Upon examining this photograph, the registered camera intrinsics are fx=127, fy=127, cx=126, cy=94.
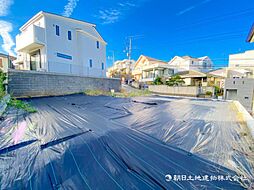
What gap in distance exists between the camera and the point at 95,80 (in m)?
9.91

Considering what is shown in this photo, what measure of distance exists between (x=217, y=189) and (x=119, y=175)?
0.79 m

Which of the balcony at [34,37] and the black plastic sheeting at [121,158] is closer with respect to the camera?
the black plastic sheeting at [121,158]

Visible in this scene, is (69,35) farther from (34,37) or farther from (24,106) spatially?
(24,106)

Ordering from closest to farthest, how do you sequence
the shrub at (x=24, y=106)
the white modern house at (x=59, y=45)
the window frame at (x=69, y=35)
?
the shrub at (x=24, y=106) < the white modern house at (x=59, y=45) < the window frame at (x=69, y=35)

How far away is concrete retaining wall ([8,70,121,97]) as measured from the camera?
19.9 ft

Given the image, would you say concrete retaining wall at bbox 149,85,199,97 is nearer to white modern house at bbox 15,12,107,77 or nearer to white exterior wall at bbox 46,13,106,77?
white exterior wall at bbox 46,13,106,77

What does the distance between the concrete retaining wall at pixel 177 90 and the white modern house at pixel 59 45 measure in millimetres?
6399

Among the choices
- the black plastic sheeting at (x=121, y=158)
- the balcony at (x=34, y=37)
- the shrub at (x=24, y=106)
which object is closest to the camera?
the black plastic sheeting at (x=121, y=158)

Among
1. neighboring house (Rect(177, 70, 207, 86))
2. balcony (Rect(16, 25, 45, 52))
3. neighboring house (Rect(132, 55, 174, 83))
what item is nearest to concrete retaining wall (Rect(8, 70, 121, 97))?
balcony (Rect(16, 25, 45, 52))

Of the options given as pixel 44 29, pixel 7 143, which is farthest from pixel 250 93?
pixel 44 29

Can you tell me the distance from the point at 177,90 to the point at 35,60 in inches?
501

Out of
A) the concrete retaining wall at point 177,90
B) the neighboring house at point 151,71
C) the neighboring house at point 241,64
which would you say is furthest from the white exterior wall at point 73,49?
the neighboring house at point 241,64

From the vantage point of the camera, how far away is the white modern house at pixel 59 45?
8.52 metres

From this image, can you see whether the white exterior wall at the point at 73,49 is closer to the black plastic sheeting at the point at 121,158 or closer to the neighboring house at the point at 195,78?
the black plastic sheeting at the point at 121,158
